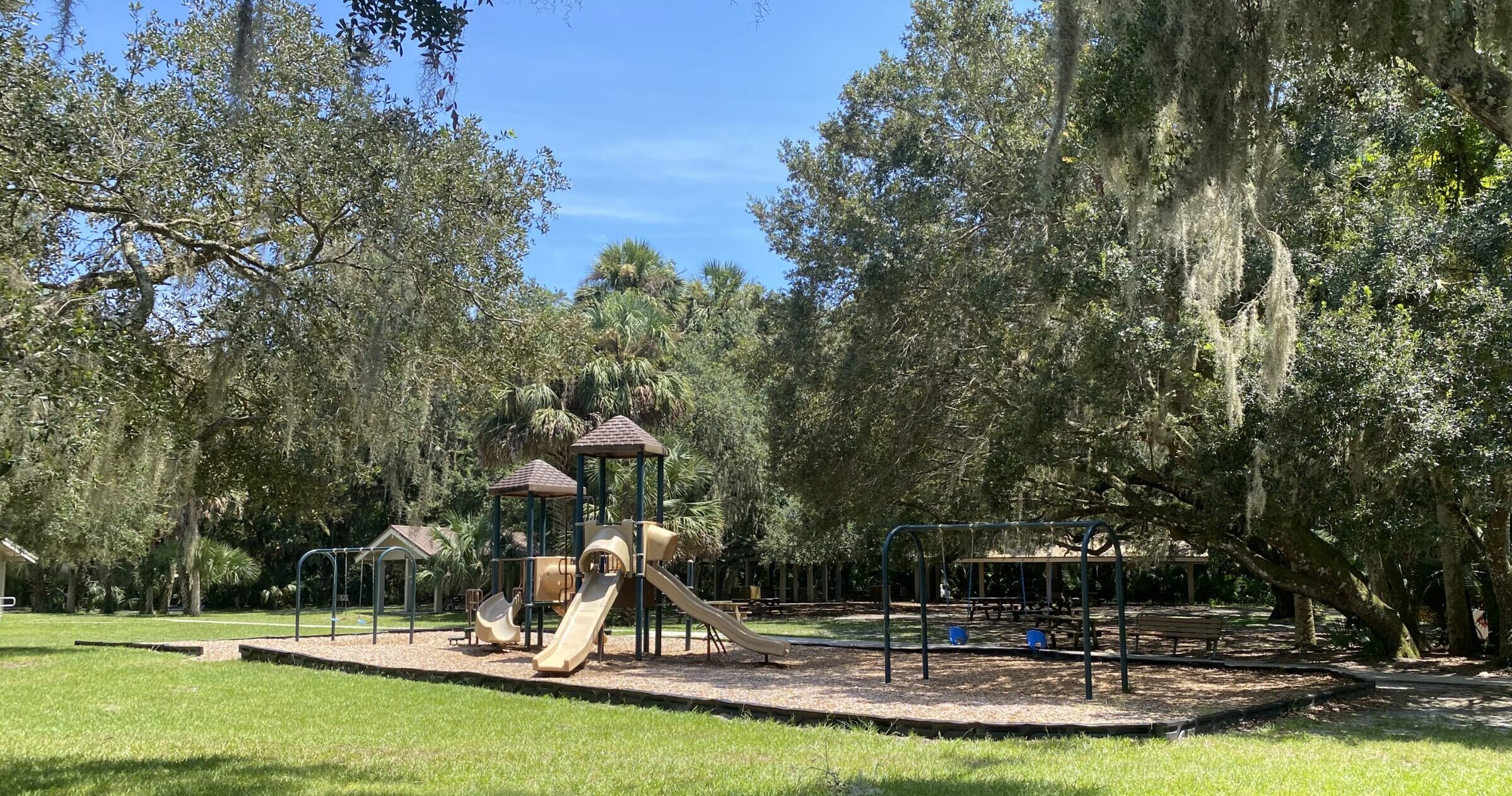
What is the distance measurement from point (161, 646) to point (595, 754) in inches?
476

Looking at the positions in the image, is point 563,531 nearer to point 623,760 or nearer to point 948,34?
point 948,34

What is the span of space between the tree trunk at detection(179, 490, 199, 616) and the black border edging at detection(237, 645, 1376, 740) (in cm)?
1995

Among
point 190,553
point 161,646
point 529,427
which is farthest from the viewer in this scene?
point 190,553

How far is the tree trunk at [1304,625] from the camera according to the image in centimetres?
1591

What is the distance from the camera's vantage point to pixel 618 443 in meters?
14.2

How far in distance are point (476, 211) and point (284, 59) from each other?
200 centimetres

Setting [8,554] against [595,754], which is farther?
[8,554]

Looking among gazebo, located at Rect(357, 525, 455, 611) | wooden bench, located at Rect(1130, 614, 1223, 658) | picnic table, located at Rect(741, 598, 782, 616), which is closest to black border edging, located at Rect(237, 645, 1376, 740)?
wooden bench, located at Rect(1130, 614, 1223, 658)

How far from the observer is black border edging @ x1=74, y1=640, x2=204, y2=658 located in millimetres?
15375

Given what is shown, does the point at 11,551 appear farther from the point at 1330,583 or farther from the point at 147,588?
the point at 1330,583

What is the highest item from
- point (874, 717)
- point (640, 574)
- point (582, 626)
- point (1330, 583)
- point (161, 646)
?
point (640, 574)

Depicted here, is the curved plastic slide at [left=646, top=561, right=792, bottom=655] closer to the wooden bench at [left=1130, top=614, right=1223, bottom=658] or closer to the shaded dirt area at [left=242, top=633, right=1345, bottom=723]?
the shaded dirt area at [left=242, top=633, right=1345, bottom=723]

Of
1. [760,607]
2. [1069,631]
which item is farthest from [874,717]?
[760,607]

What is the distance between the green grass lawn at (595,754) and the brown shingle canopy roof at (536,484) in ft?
20.9
